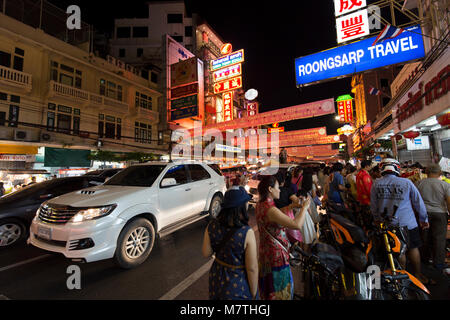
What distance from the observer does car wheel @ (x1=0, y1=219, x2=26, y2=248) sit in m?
4.62

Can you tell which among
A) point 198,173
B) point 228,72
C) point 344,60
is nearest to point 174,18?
point 228,72

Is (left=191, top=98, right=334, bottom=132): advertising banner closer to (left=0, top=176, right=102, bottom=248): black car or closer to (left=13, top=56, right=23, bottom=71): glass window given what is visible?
(left=0, top=176, right=102, bottom=248): black car

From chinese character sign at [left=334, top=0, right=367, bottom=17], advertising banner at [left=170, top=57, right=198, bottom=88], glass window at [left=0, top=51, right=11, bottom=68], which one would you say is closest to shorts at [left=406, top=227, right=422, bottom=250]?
chinese character sign at [left=334, top=0, right=367, bottom=17]

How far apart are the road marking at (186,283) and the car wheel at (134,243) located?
114cm

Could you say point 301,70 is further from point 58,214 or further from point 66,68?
point 66,68

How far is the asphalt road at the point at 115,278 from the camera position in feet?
9.26

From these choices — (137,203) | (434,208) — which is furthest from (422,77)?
(137,203)

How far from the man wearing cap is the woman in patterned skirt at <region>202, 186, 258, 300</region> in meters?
3.95

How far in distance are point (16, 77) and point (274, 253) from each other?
694 inches

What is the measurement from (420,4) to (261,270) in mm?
12546

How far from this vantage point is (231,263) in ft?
5.22

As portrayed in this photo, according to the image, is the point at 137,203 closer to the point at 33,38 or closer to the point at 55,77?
the point at 55,77

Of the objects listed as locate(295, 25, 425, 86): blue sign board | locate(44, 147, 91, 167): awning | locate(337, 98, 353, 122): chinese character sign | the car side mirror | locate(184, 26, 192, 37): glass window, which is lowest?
the car side mirror

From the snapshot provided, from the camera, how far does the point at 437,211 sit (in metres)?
3.41
